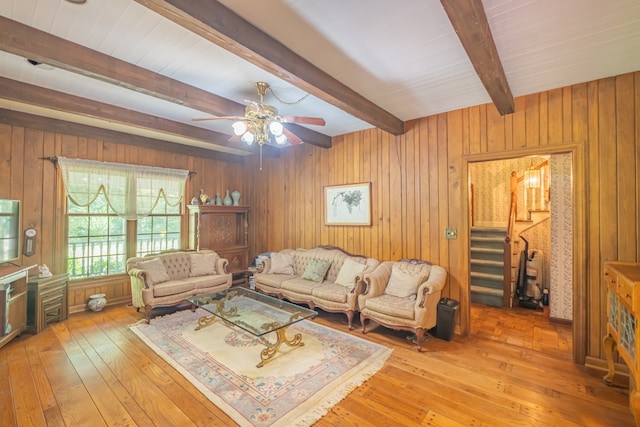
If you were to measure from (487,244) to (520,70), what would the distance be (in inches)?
127

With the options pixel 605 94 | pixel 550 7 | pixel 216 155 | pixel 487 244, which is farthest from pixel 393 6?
pixel 216 155

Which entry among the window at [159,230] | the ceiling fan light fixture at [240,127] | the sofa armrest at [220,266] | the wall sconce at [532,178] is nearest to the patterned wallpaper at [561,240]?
the wall sconce at [532,178]

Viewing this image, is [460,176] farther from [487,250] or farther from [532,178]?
[532,178]

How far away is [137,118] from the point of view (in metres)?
3.71

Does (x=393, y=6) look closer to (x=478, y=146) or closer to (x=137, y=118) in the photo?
(x=478, y=146)

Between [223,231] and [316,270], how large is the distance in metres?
2.51

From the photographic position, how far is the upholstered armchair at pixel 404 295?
3.10 metres

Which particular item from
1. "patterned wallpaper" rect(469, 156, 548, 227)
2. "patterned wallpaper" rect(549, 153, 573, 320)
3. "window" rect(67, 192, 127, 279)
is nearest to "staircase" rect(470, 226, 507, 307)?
"patterned wallpaper" rect(469, 156, 548, 227)

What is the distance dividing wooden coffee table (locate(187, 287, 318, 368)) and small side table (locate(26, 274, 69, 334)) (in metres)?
1.86

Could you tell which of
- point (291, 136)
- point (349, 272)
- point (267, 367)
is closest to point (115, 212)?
→ point (291, 136)

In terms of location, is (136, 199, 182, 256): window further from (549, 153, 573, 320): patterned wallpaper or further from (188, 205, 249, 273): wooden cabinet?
(549, 153, 573, 320): patterned wallpaper

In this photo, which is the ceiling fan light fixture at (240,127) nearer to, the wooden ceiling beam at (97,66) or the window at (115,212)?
the wooden ceiling beam at (97,66)

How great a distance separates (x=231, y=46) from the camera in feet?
6.12

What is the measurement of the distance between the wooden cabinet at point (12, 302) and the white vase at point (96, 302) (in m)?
0.85
